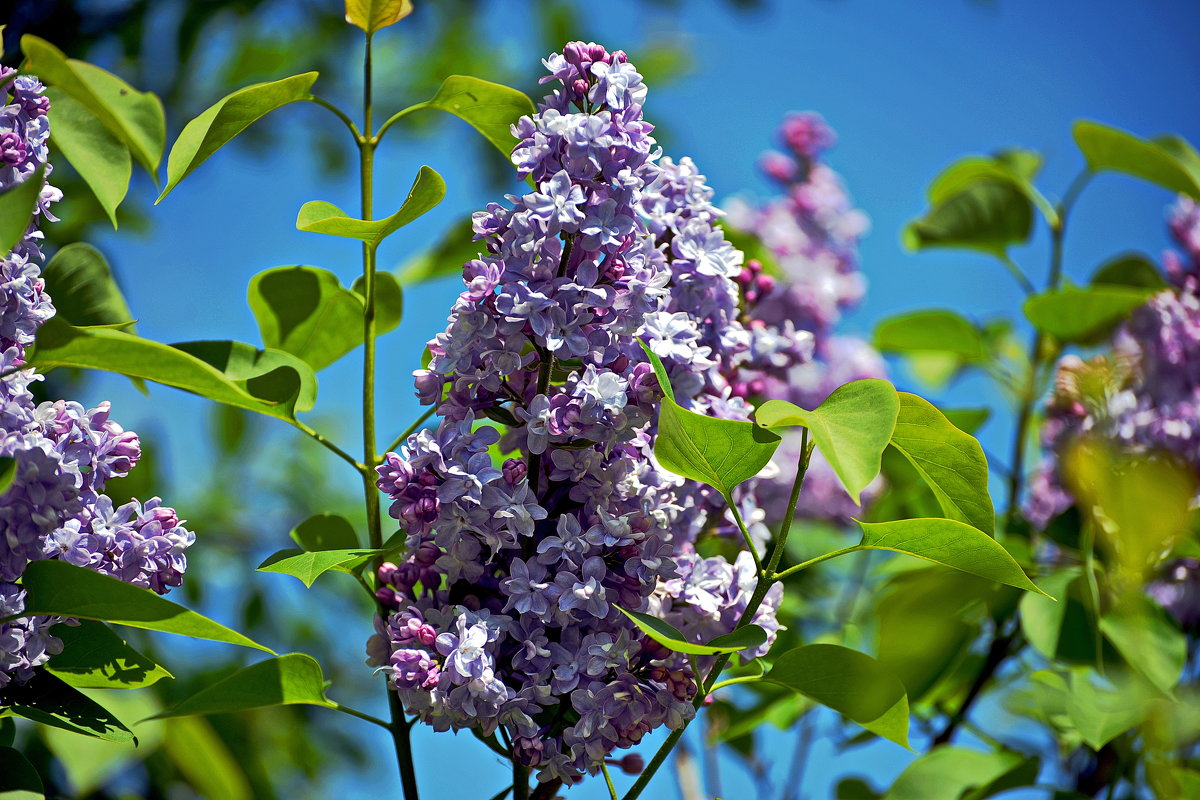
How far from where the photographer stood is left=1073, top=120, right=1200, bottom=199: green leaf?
48.9 inches

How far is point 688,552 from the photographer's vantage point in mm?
784

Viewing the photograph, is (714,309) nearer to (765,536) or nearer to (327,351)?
(765,536)

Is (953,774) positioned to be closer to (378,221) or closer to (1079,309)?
(1079,309)

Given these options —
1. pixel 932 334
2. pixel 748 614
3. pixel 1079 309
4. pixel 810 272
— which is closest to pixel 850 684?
pixel 748 614

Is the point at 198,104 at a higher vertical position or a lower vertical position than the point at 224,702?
higher

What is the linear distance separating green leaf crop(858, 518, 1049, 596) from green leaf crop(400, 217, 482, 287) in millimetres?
542

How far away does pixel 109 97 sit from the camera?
23.7 inches

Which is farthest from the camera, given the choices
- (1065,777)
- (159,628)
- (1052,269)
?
(1052,269)

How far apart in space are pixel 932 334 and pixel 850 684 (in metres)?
0.94

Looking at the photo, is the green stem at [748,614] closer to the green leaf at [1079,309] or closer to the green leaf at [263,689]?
the green leaf at [263,689]

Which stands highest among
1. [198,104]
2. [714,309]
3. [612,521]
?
[198,104]

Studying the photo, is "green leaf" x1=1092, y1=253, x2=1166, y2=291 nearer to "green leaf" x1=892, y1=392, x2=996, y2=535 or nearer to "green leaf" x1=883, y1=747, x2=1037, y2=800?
"green leaf" x1=883, y1=747, x2=1037, y2=800

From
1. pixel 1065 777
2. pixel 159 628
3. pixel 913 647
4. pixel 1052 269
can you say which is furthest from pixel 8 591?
pixel 1052 269

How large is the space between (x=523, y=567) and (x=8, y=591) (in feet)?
1.03
